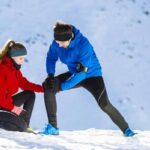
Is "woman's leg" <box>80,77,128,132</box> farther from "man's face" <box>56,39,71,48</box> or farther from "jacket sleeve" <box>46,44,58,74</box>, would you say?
"man's face" <box>56,39,71,48</box>

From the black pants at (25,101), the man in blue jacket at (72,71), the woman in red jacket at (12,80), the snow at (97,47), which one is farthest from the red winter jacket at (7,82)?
the snow at (97,47)

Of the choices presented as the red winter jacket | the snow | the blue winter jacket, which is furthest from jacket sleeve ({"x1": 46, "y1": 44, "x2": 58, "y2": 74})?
the snow

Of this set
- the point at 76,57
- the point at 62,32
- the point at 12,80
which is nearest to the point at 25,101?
the point at 12,80

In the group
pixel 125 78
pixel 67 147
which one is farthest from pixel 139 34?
pixel 67 147

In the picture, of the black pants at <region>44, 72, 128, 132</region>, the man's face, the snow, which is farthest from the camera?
the snow

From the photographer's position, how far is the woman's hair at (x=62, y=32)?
639cm

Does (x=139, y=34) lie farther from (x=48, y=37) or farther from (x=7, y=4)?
(x=7, y=4)

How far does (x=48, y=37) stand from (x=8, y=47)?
225 inches

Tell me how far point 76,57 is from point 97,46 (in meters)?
5.26

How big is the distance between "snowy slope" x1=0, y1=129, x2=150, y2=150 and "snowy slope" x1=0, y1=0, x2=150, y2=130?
3321 millimetres

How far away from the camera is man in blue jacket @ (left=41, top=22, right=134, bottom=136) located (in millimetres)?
6484

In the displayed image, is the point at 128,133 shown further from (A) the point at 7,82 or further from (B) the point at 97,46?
(B) the point at 97,46

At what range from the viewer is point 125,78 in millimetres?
11039

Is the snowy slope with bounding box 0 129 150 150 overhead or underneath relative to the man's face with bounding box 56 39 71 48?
underneath
